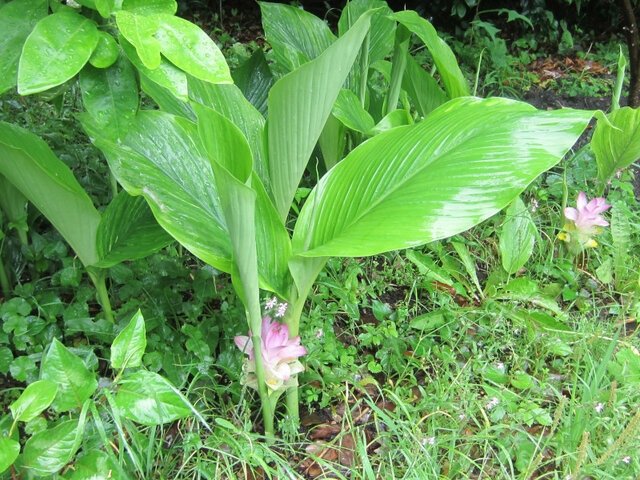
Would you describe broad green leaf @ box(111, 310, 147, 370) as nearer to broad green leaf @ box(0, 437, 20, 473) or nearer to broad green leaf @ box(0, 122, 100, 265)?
broad green leaf @ box(0, 437, 20, 473)

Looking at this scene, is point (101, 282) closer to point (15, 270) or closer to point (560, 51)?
point (15, 270)

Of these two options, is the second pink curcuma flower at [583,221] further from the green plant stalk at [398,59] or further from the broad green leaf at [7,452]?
the broad green leaf at [7,452]

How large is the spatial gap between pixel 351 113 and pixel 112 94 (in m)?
0.79

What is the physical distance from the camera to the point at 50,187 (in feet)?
3.67

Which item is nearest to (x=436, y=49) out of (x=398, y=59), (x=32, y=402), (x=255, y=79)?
(x=398, y=59)

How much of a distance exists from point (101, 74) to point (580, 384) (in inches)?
50.9

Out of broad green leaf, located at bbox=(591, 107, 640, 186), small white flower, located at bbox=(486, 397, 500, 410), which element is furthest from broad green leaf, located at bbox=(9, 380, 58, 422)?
broad green leaf, located at bbox=(591, 107, 640, 186)

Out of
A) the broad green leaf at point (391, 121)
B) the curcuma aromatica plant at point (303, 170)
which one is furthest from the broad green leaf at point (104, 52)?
the broad green leaf at point (391, 121)

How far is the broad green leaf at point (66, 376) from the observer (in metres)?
0.90

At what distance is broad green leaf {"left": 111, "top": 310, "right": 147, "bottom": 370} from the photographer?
0.93 m

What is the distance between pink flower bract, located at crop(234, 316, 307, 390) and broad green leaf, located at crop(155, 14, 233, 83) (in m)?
0.56

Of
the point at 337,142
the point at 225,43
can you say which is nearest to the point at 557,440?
the point at 337,142

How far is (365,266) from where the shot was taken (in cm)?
168

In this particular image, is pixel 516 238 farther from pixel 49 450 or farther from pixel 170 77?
pixel 49 450
